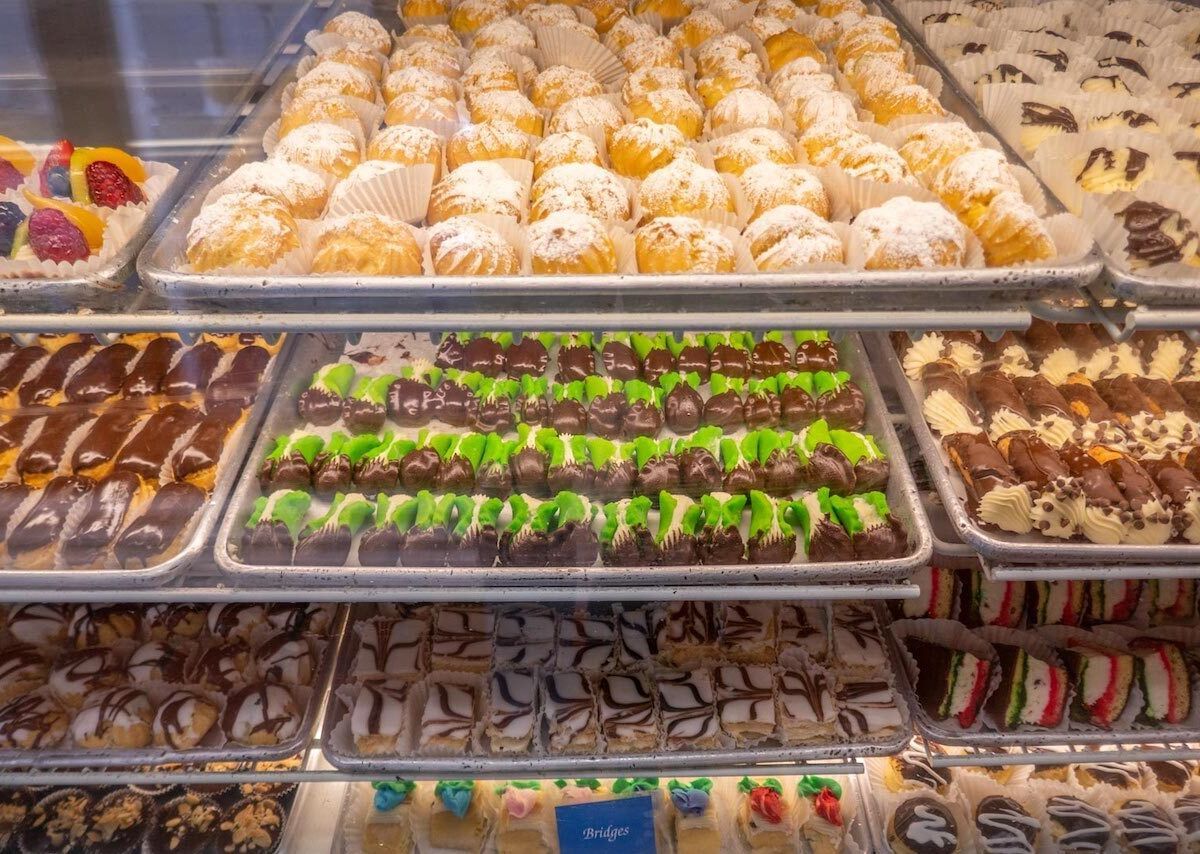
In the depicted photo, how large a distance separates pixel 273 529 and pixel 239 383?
0.50m

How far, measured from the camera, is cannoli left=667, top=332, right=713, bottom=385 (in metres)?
2.35

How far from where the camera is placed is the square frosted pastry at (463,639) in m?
2.41

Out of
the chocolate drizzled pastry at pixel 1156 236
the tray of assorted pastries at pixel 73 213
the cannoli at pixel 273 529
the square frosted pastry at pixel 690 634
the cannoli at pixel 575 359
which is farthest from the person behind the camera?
the square frosted pastry at pixel 690 634

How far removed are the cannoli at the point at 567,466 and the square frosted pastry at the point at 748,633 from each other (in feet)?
2.14

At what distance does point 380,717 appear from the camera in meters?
2.27

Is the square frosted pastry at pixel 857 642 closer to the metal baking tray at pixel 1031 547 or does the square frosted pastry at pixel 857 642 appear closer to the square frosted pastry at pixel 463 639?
the metal baking tray at pixel 1031 547

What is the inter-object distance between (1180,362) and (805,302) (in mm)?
1400

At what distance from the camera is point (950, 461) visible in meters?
2.11

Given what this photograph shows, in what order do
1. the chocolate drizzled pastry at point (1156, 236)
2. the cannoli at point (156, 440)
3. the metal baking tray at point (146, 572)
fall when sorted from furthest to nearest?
the cannoli at point (156, 440) → the metal baking tray at point (146, 572) → the chocolate drizzled pastry at point (1156, 236)

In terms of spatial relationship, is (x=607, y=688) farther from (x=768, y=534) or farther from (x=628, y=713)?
(x=768, y=534)

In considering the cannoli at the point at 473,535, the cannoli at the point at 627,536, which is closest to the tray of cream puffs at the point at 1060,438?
the cannoli at the point at 627,536

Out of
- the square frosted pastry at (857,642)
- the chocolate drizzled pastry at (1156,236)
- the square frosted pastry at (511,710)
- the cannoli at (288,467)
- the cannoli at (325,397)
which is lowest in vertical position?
the square frosted pastry at (511,710)

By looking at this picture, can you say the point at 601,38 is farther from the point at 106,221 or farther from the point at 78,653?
the point at 78,653

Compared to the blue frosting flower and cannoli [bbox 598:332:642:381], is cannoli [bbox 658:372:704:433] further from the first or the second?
the blue frosting flower
